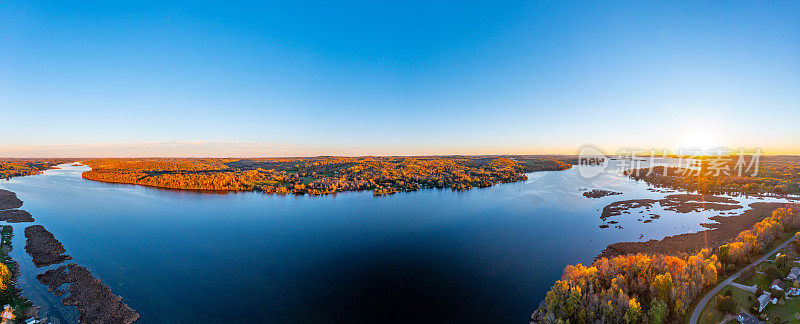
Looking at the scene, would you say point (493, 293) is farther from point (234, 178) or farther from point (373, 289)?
point (234, 178)

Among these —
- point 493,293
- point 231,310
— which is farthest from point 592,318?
point 231,310

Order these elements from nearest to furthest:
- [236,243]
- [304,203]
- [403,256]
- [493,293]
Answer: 1. [493,293]
2. [403,256]
3. [236,243]
4. [304,203]

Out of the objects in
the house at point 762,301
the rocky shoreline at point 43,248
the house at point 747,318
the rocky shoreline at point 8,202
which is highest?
the rocky shoreline at point 8,202

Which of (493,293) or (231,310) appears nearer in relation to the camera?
(231,310)

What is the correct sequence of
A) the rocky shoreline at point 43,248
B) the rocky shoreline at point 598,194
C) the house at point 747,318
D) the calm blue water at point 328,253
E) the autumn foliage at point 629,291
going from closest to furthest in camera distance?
the house at point 747,318 → the autumn foliage at point 629,291 → the calm blue water at point 328,253 → the rocky shoreline at point 43,248 → the rocky shoreline at point 598,194

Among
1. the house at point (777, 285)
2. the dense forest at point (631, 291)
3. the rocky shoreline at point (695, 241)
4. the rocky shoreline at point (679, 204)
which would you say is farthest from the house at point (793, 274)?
the rocky shoreline at point (679, 204)

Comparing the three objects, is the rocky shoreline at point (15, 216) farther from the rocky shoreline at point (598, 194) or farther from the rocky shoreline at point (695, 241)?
the rocky shoreline at point (598, 194)

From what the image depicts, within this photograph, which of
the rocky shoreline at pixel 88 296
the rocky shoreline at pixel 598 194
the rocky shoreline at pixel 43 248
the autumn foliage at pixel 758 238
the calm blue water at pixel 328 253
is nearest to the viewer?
the rocky shoreline at pixel 88 296
